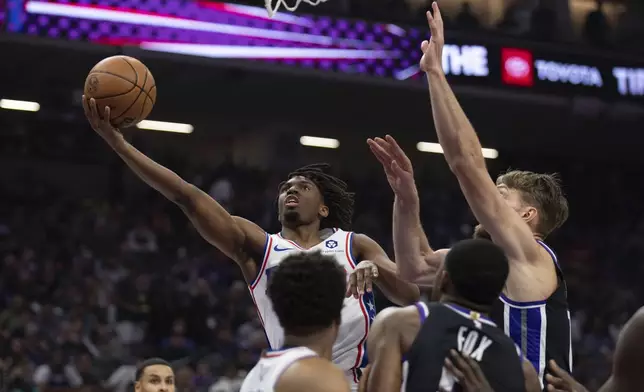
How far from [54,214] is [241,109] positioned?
10.3 ft

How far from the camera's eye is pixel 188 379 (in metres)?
10.3

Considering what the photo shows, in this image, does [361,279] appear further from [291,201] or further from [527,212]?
[291,201]

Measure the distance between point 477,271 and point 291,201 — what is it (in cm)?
232

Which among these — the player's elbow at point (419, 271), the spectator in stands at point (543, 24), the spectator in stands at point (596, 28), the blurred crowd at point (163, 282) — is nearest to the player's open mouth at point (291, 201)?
the player's elbow at point (419, 271)

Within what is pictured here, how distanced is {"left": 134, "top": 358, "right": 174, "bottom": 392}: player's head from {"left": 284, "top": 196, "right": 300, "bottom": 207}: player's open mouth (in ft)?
4.75

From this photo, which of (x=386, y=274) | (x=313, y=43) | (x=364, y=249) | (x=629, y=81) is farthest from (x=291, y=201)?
(x=629, y=81)

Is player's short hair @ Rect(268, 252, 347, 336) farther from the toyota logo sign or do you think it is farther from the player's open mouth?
the toyota logo sign

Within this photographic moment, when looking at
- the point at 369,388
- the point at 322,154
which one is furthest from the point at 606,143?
the point at 369,388

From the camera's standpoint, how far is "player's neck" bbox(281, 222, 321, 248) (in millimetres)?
5273

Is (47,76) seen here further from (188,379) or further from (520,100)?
(520,100)

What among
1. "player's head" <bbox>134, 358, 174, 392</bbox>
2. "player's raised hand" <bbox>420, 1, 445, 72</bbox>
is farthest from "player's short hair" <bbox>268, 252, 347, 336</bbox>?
"player's head" <bbox>134, 358, 174, 392</bbox>

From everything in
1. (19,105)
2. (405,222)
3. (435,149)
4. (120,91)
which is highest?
(19,105)

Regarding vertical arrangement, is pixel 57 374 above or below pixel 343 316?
below

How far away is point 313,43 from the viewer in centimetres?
1206
